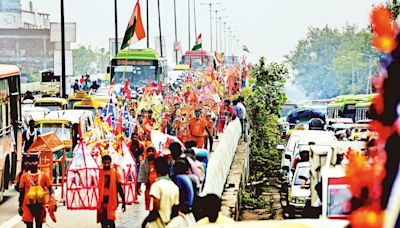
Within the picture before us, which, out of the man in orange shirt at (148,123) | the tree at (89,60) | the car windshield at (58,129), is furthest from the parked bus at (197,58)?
the tree at (89,60)

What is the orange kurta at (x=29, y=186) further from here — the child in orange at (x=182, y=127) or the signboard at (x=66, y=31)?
the signboard at (x=66, y=31)

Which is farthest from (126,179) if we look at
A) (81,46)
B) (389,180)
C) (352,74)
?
(81,46)

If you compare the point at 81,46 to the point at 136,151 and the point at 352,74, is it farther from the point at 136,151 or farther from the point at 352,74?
the point at 136,151

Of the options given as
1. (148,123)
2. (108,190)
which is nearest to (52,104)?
(148,123)

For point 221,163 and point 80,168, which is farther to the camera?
point 221,163

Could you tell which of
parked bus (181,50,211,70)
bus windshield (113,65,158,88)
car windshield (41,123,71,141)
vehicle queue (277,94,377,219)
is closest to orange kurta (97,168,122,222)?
vehicle queue (277,94,377,219)

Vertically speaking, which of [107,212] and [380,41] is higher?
[380,41]

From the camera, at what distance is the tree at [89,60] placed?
14488 cm

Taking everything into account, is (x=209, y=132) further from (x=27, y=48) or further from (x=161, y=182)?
(x=27, y=48)

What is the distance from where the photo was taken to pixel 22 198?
509 inches

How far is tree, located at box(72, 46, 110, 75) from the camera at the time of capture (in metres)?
145

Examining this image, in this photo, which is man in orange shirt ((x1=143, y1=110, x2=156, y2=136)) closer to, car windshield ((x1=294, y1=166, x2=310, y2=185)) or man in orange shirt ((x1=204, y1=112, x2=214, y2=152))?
man in orange shirt ((x1=204, y1=112, x2=214, y2=152))

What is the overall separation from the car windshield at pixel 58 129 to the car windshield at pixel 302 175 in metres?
6.08

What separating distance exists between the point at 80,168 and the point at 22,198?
230cm
